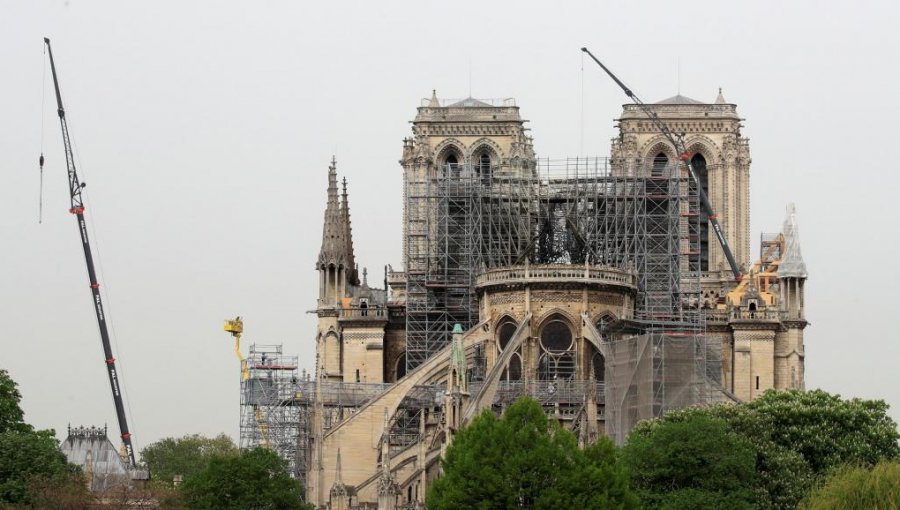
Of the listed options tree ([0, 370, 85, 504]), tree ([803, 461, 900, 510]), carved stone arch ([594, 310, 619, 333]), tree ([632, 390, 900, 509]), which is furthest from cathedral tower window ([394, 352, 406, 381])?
tree ([803, 461, 900, 510])

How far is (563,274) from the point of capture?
127 meters

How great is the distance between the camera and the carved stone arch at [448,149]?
490 feet

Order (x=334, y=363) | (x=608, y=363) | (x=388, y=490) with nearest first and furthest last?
1. (x=388, y=490)
2. (x=608, y=363)
3. (x=334, y=363)

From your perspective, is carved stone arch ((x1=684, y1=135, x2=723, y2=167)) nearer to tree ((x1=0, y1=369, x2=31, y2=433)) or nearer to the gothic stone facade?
the gothic stone facade

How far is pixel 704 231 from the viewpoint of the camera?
153m

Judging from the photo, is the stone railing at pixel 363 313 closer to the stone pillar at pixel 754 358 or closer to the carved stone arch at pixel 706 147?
the stone pillar at pixel 754 358

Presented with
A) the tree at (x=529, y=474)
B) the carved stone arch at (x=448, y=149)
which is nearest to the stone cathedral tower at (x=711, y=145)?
the carved stone arch at (x=448, y=149)

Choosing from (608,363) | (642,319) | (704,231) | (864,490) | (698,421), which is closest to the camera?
(864,490)

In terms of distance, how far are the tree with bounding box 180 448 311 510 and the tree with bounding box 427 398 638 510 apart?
40.7ft

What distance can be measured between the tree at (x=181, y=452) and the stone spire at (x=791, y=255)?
52.2 m

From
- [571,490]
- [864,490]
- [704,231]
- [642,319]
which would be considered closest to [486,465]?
[571,490]

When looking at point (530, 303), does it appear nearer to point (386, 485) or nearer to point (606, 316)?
point (606, 316)

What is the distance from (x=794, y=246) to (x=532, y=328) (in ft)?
67.0

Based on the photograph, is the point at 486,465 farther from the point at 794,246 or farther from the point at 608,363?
the point at 794,246
